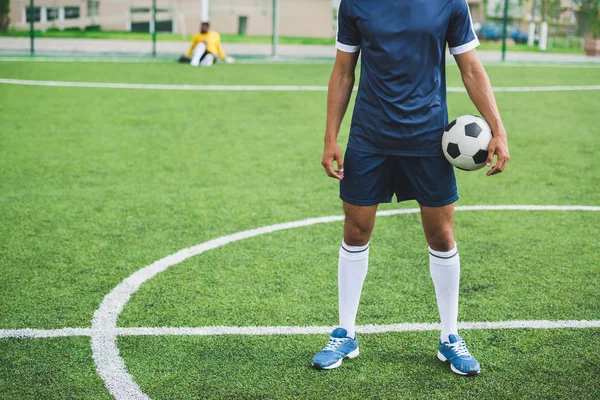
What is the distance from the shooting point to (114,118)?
1077cm

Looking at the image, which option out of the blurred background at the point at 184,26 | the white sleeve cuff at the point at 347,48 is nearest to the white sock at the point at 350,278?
the white sleeve cuff at the point at 347,48

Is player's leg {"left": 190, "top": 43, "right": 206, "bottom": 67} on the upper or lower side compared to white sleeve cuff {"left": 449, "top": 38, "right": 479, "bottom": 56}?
lower

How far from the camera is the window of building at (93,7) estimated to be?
72.5 ft

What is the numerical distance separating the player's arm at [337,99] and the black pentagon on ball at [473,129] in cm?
59

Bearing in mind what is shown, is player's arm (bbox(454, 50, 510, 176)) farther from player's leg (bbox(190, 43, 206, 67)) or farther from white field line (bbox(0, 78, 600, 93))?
player's leg (bbox(190, 43, 206, 67))

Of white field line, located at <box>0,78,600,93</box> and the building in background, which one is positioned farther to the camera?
the building in background

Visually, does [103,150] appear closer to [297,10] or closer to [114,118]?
[114,118]

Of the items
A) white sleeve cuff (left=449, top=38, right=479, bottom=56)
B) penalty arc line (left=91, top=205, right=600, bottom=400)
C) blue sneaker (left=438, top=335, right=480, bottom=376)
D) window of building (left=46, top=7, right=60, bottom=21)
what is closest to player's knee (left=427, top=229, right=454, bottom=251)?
blue sneaker (left=438, top=335, right=480, bottom=376)

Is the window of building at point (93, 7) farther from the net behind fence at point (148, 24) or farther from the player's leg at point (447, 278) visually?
the player's leg at point (447, 278)

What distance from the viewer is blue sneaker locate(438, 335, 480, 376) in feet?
11.7

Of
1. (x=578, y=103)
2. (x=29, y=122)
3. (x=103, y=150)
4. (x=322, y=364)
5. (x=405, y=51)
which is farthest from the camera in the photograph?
(x=578, y=103)

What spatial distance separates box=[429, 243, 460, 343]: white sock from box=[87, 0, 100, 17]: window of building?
805 inches

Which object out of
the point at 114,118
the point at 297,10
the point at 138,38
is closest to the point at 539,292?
the point at 114,118

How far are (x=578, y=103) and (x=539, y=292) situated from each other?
9.11 m
